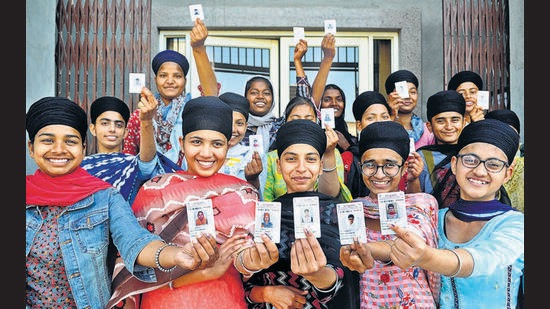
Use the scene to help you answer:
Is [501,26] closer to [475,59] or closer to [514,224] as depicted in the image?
[475,59]

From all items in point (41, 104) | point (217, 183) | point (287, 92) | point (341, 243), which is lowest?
point (341, 243)

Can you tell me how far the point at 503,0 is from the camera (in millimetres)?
7312

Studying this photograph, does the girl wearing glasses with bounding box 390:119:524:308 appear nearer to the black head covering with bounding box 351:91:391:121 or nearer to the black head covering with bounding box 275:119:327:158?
the black head covering with bounding box 275:119:327:158

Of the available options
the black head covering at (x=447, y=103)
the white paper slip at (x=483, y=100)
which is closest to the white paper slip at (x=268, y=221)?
the black head covering at (x=447, y=103)

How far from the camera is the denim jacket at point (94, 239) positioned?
3.00 metres

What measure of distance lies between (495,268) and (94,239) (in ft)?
6.69

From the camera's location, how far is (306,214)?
2994 millimetres

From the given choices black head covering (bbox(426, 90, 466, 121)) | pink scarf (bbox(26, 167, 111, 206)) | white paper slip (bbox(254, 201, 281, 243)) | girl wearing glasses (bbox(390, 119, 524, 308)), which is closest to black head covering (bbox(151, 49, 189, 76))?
pink scarf (bbox(26, 167, 111, 206))

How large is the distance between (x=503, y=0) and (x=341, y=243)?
18.0 ft

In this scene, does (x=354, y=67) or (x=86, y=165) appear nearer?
(x=86, y=165)

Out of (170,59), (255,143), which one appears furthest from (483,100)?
(170,59)

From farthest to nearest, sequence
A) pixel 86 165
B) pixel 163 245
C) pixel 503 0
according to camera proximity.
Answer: pixel 503 0, pixel 86 165, pixel 163 245

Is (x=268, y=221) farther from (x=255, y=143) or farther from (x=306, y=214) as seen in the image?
(x=255, y=143)

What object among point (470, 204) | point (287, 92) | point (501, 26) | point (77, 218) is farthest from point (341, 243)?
point (501, 26)
